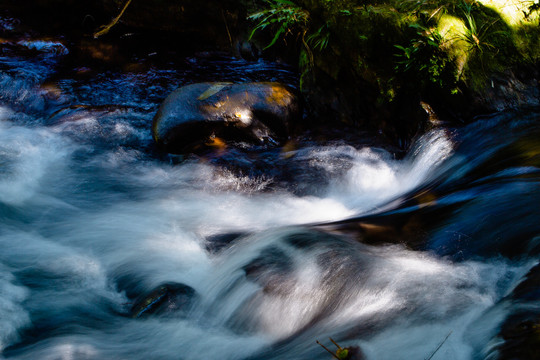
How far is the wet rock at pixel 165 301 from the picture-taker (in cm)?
301

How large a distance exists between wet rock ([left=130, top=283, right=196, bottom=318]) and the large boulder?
2.09m

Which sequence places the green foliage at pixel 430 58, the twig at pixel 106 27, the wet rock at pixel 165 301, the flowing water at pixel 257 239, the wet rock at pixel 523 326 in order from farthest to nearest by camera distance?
the twig at pixel 106 27 → the green foliage at pixel 430 58 → the wet rock at pixel 165 301 → the flowing water at pixel 257 239 → the wet rock at pixel 523 326

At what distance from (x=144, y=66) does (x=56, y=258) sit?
3.91 metres

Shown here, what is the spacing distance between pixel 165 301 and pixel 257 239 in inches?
32.8

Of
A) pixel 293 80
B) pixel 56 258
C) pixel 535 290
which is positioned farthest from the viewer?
pixel 293 80

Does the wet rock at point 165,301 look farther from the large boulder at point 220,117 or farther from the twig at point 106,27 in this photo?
the twig at point 106,27

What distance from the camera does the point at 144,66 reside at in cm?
680

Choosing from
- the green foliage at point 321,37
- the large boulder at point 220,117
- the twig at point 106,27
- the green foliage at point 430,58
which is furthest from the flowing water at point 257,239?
the twig at point 106,27

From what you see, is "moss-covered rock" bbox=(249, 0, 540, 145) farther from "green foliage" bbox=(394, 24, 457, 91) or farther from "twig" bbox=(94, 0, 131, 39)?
"twig" bbox=(94, 0, 131, 39)

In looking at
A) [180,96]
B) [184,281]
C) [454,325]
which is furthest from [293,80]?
[454,325]

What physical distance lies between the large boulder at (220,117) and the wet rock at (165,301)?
2093mm

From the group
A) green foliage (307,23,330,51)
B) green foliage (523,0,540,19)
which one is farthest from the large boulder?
green foliage (523,0,540,19)

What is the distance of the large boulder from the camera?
16.3 ft

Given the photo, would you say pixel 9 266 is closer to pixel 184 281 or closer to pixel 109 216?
pixel 109 216
